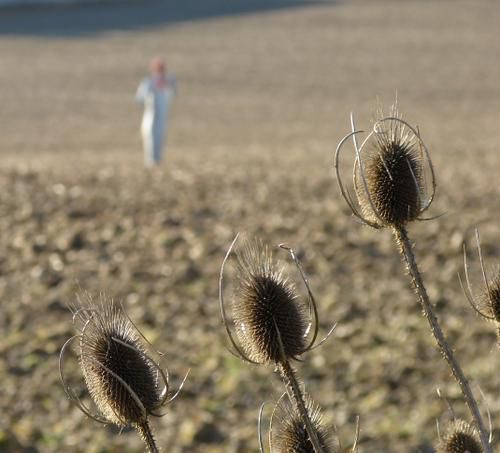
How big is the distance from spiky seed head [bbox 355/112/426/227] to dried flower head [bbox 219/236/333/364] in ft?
0.62

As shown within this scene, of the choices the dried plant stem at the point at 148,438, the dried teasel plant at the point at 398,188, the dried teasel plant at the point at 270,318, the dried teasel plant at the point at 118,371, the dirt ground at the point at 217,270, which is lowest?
the dirt ground at the point at 217,270

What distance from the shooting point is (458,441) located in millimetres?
1902

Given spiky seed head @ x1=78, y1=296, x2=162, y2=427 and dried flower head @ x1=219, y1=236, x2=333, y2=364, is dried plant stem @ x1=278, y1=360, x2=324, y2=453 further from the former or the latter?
spiky seed head @ x1=78, y1=296, x2=162, y2=427

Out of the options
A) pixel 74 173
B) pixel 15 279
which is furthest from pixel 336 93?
pixel 15 279

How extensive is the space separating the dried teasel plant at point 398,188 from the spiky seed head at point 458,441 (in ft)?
0.49

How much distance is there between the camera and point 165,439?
7.04 meters

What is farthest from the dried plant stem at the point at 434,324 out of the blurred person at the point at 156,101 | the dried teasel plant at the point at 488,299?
the blurred person at the point at 156,101

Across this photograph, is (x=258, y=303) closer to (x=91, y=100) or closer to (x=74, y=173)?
(x=74, y=173)

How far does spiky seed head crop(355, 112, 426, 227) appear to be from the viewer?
5.83ft

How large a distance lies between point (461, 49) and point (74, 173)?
26.7 m

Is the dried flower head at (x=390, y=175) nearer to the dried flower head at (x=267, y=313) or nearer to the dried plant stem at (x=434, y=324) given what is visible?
the dried plant stem at (x=434, y=324)

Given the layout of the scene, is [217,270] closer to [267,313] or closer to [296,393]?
[267,313]

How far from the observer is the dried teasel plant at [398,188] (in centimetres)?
172

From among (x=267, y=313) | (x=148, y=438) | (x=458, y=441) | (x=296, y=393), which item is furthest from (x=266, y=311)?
(x=458, y=441)
